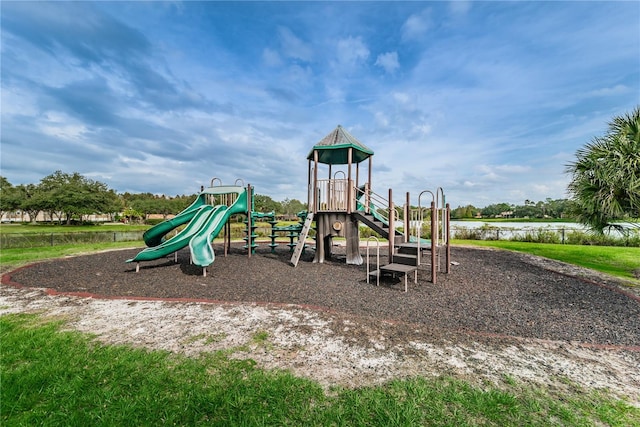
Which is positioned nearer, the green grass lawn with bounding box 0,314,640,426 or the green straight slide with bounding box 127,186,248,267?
the green grass lawn with bounding box 0,314,640,426

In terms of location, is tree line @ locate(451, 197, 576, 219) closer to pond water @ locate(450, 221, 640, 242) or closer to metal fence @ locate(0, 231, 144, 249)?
pond water @ locate(450, 221, 640, 242)

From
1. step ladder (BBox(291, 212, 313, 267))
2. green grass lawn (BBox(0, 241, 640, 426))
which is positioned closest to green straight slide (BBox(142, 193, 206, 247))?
step ladder (BBox(291, 212, 313, 267))

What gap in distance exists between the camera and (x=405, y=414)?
230 centimetres

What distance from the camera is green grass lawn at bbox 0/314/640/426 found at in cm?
227

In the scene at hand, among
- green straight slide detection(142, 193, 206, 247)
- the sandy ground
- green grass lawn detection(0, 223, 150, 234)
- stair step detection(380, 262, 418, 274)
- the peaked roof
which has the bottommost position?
the sandy ground

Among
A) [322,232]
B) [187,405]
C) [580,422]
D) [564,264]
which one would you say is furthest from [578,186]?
[187,405]

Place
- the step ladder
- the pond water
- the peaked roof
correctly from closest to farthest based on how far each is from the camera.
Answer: the step ladder < the peaked roof < the pond water

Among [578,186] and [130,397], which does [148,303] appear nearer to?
[130,397]

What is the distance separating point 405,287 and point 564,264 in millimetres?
7707

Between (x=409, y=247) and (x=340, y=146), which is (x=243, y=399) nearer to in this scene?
(x=409, y=247)

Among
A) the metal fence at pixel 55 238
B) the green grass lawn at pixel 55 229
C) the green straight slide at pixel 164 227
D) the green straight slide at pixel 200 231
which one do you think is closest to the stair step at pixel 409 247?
the green straight slide at pixel 200 231

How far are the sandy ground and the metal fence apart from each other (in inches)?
599

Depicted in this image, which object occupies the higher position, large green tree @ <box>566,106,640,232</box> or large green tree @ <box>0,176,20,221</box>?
large green tree @ <box>0,176,20,221</box>

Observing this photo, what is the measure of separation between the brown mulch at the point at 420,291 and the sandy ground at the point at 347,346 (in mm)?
500
